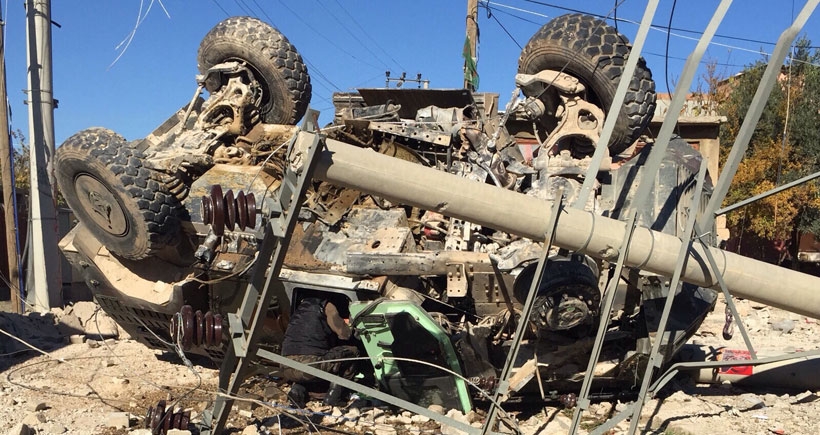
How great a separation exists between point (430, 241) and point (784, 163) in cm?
1571

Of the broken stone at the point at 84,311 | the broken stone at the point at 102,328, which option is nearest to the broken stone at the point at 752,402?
the broken stone at the point at 102,328

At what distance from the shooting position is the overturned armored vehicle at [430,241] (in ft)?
17.9

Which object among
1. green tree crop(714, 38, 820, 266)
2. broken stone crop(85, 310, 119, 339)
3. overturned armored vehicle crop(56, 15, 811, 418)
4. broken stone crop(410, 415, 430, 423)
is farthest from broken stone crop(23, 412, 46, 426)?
green tree crop(714, 38, 820, 266)

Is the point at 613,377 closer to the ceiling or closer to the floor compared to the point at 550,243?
closer to the floor

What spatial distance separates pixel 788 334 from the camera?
32.7ft

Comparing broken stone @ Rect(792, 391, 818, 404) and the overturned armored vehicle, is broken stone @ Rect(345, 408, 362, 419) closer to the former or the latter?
the overturned armored vehicle

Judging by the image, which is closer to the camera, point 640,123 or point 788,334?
point 640,123

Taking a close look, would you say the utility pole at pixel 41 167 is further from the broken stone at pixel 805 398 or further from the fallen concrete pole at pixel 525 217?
the broken stone at pixel 805 398

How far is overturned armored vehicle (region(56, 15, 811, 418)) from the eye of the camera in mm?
5441

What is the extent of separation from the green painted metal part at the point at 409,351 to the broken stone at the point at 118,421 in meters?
1.71

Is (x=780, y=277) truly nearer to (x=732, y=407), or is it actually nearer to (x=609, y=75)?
(x=732, y=407)

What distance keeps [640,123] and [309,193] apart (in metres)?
2.83

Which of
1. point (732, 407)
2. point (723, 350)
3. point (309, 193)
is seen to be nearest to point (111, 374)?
point (309, 193)

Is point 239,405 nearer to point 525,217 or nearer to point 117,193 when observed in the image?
point 117,193
